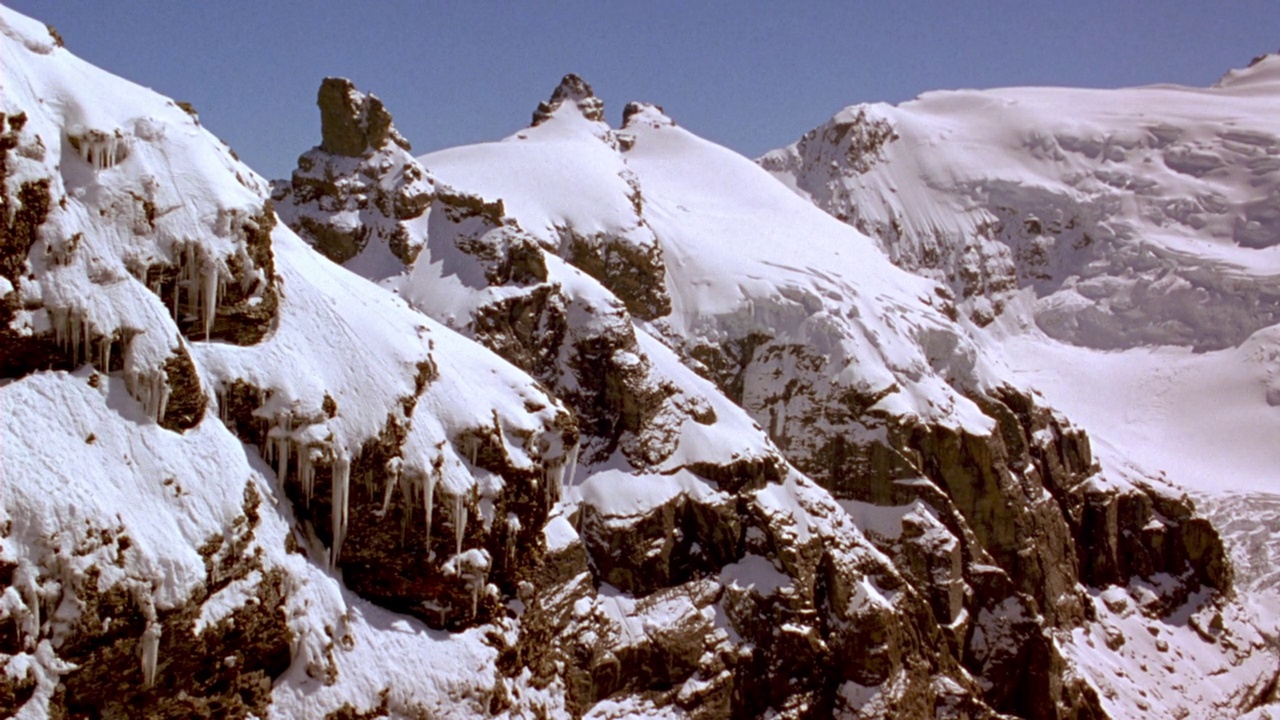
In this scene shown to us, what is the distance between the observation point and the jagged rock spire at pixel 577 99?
272 feet

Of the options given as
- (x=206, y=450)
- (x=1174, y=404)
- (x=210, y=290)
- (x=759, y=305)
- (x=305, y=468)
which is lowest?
(x=1174, y=404)

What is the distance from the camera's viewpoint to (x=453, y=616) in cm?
2988

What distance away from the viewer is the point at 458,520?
29719 mm

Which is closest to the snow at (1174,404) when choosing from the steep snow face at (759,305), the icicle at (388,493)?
the steep snow face at (759,305)

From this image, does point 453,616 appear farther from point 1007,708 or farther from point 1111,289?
point 1111,289

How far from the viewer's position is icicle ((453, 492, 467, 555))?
29688 millimetres

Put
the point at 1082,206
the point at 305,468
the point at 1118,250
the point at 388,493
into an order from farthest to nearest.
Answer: the point at 1082,206 → the point at 1118,250 → the point at 388,493 → the point at 305,468

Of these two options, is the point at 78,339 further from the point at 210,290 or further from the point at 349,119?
the point at 349,119

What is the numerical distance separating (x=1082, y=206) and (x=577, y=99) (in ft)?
195

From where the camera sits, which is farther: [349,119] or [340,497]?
[349,119]

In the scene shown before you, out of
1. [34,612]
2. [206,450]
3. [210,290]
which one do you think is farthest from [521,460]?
[34,612]

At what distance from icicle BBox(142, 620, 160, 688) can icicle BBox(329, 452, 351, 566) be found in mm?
6317

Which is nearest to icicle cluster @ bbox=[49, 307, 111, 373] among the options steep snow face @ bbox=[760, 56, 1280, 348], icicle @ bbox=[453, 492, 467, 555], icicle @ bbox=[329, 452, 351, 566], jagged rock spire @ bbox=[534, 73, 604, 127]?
icicle @ bbox=[329, 452, 351, 566]

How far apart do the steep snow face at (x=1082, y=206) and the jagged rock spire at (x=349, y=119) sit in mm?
65715
